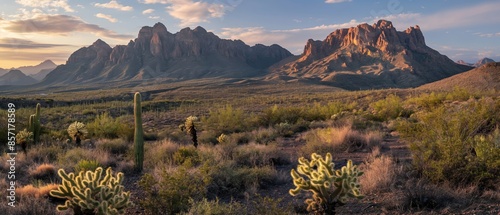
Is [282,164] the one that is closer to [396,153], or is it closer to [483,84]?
[396,153]

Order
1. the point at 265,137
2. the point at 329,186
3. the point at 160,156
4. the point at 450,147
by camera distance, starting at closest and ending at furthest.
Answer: the point at 329,186 → the point at 450,147 → the point at 160,156 → the point at 265,137

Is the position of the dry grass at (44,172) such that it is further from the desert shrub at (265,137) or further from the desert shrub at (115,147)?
the desert shrub at (265,137)

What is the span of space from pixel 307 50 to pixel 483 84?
13587 cm

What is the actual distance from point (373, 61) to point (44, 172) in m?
139

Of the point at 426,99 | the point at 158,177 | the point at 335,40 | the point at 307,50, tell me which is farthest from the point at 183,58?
the point at 158,177

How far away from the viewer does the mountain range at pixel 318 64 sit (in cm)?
11431

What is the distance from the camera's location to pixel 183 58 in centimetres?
18588

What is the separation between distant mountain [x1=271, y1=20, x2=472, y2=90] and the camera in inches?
4272

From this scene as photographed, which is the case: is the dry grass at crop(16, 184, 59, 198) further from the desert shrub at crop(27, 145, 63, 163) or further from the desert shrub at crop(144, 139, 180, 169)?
the desert shrub at crop(27, 145, 63, 163)

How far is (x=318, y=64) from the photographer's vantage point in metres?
143

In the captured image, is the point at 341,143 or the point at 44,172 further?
the point at 341,143

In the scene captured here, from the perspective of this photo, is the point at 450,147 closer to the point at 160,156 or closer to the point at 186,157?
the point at 186,157

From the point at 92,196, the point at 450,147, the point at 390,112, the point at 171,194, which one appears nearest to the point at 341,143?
the point at 450,147

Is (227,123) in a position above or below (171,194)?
below
